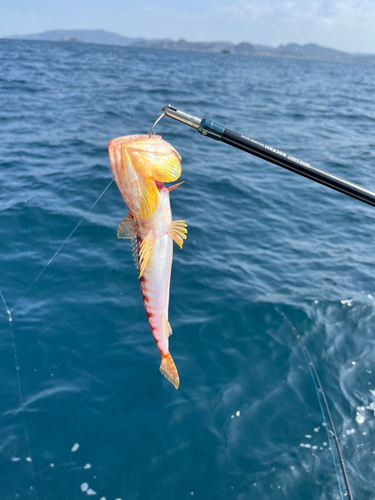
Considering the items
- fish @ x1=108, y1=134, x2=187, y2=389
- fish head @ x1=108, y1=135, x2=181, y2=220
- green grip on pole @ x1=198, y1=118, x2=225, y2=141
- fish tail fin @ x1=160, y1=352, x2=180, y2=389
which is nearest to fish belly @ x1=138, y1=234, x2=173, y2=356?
fish @ x1=108, y1=134, x2=187, y2=389

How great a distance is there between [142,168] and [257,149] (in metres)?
0.86

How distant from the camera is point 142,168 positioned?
239cm

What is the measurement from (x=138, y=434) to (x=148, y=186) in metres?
3.78

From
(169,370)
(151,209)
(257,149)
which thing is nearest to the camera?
(151,209)

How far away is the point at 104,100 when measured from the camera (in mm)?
23672

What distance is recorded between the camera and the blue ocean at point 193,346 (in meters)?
4.57

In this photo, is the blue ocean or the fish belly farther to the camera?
the blue ocean

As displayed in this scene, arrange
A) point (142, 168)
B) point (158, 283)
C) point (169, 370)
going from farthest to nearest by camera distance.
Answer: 1. point (169, 370)
2. point (158, 283)
3. point (142, 168)

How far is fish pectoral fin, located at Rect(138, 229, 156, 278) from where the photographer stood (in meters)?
2.57

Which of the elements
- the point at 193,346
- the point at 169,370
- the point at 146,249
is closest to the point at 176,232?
the point at 146,249

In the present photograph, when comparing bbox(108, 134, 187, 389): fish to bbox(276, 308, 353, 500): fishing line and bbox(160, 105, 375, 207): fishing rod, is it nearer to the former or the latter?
bbox(160, 105, 375, 207): fishing rod

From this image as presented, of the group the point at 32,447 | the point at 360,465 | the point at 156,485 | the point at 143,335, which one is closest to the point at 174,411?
the point at 156,485

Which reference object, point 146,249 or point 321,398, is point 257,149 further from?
point 321,398

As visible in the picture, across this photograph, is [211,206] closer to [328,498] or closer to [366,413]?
[366,413]
